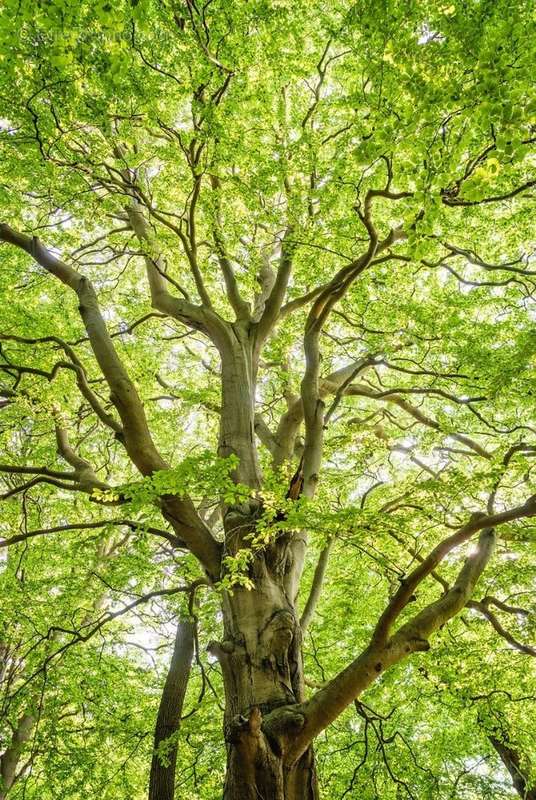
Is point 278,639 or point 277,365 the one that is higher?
point 277,365

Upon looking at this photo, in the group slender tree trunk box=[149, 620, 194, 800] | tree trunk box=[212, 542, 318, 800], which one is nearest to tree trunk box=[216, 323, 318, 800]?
tree trunk box=[212, 542, 318, 800]

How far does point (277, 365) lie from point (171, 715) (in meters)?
5.10

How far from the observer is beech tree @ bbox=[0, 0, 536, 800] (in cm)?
353

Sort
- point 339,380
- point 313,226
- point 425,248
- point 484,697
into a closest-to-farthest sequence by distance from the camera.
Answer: point 425,248 → point 484,697 → point 313,226 → point 339,380

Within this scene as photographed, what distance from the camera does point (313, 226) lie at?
19.9 ft

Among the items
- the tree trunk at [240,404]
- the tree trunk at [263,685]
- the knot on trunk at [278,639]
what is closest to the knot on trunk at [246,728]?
the tree trunk at [263,685]

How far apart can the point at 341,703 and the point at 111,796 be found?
19.2 ft

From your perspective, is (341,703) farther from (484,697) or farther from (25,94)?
(25,94)

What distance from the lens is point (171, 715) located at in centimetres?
684

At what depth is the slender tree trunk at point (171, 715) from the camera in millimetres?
6250

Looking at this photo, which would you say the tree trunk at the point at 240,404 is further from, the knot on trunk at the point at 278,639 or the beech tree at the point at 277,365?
the knot on trunk at the point at 278,639

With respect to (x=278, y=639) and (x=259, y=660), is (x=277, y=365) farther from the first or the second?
(x=259, y=660)

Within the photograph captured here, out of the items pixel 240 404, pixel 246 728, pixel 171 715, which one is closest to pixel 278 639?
pixel 246 728

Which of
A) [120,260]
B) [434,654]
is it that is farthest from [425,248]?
[120,260]
